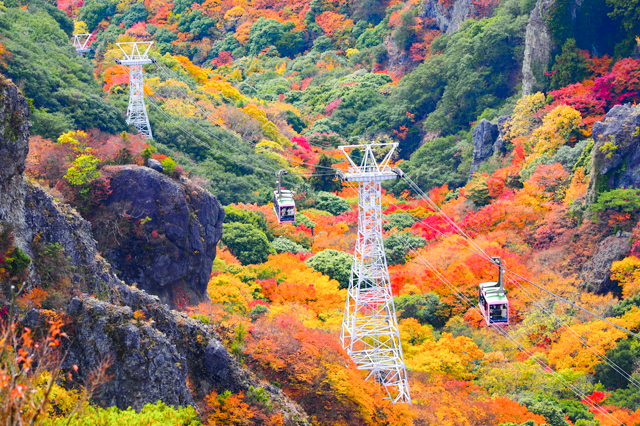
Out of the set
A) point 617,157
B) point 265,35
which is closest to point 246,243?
point 617,157

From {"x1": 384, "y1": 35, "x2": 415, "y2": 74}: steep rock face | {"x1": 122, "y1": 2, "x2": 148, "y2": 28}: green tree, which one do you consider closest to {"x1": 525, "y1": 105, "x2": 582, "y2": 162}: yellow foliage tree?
{"x1": 384, "y1": 35, "x2": 415, "y2": 74}: steep rock face

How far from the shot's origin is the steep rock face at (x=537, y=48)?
6781 centimetres

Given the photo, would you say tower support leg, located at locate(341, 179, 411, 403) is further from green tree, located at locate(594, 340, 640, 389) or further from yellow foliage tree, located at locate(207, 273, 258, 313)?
green tree, located at locate(594, 340, 640, 389)

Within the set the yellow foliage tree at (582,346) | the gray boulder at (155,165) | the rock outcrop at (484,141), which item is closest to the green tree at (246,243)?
the gray boulder at (155,165)

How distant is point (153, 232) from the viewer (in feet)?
116

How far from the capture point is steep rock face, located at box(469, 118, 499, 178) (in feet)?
227

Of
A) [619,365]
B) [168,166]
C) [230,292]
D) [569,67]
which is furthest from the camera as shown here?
[569,67]

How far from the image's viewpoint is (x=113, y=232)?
111ft

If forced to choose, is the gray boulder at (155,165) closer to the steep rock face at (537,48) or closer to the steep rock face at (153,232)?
the steep rock face at (153,232)

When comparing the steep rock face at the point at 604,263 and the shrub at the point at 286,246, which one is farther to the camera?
the shrub at the point at 286,246

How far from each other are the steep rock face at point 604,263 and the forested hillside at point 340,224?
14 centimetres

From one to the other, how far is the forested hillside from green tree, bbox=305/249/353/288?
0.14 m

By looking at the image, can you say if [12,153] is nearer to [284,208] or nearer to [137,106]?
[284,208]

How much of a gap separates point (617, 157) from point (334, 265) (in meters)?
19.2
